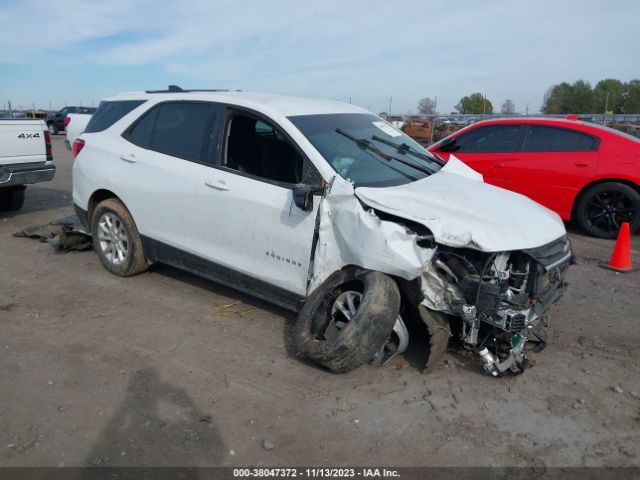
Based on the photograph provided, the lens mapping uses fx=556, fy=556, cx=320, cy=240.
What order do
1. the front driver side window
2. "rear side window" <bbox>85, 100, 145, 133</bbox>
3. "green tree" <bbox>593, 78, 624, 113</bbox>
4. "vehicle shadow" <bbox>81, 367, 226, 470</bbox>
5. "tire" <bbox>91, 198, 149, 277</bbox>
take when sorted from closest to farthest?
"vehicle shadow" <bbox>81, 367, 226, 470</bbox>, the front driver side window, "tire" <bbox>91, 198, 149, 277</bbox>, "rear side window" <bbox>85, 100, 145, 133</bbox>, "green tree" <bbox>593, 78, 624, 113</bbox>

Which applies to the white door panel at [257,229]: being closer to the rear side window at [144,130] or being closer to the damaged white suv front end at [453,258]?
the damaged white suv front end at [453,258]

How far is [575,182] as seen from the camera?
24.9ft

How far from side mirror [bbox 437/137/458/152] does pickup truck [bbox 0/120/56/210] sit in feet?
19.6

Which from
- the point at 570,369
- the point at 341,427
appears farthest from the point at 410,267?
the point at 570,369

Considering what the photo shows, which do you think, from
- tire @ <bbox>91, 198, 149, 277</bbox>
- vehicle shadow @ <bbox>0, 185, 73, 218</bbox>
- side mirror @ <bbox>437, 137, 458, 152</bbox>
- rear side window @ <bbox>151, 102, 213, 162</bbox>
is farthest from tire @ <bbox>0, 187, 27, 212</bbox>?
side mirror @ <bbox>437, 137, 458, 152</bbox>

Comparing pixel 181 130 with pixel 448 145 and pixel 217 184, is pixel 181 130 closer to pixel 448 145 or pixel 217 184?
pixel 217 184

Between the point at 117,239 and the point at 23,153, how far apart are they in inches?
137

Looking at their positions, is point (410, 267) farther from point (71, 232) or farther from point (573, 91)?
point (573, 91)

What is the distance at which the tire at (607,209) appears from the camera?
7465mm

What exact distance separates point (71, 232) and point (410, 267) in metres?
4.64

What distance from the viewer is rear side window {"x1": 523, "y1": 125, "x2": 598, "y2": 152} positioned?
768cm

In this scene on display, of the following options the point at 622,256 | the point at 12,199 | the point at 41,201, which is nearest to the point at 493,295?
the point at 622,256

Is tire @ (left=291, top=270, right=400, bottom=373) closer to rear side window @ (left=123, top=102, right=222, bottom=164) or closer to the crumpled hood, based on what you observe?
the crumpled hood

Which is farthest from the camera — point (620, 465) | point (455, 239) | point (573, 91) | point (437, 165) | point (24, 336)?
point (573, 91)
